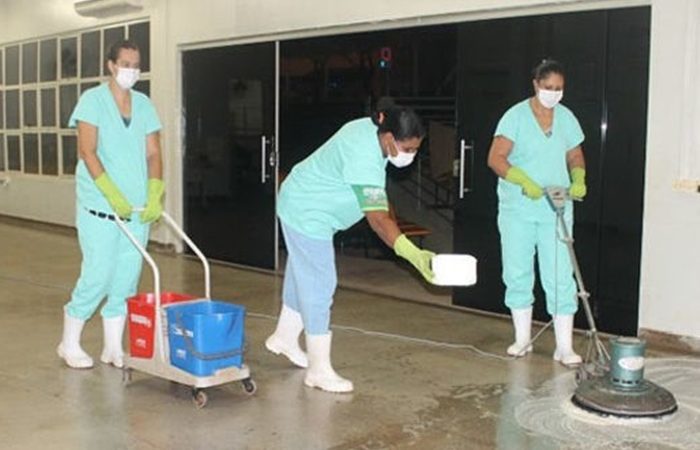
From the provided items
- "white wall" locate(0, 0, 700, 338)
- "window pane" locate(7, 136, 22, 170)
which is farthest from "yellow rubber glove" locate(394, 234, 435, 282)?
"window pane" locate(7, 136, 22, 170)

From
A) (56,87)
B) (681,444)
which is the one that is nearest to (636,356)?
(681,444)

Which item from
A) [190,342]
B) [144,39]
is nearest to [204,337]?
[190,342]

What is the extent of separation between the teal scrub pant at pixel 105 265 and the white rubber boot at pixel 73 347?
4 cm

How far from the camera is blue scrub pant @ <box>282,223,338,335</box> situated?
3.68 meters

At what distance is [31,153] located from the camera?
33.4ft

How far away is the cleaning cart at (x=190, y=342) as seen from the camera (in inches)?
135

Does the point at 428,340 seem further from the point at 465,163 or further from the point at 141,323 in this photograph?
the point at 141,323

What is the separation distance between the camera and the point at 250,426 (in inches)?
130

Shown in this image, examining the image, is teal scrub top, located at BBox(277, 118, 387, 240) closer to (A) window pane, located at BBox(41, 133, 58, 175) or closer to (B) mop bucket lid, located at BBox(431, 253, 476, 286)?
(B) mop bucket lid, located at BBox(431, 253, 476, 286)

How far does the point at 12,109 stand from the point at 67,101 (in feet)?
5.29

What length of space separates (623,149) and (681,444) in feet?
6.60

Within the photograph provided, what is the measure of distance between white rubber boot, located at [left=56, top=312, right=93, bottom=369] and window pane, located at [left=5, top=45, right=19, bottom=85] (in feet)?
23.7

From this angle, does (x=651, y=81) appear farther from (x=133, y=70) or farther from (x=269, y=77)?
(x=269, y=77)

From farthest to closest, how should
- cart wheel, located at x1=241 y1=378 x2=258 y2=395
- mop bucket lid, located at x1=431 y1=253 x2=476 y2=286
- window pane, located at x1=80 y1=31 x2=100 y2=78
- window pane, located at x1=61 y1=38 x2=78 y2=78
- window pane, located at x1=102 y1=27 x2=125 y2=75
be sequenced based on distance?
window pane, located at x1=61 y1=38 x2=78 y2=78, window pane, located at x1=80 y1=31 x2=100 y2=78, window pane, located at x1=102 y1=27 x2=125 y2=75, cart wheel, located at x1=241 y1=378 x2=258 y2=395, mop bucket lid, located at x1=431 y1=253 x2=476 y2=286
